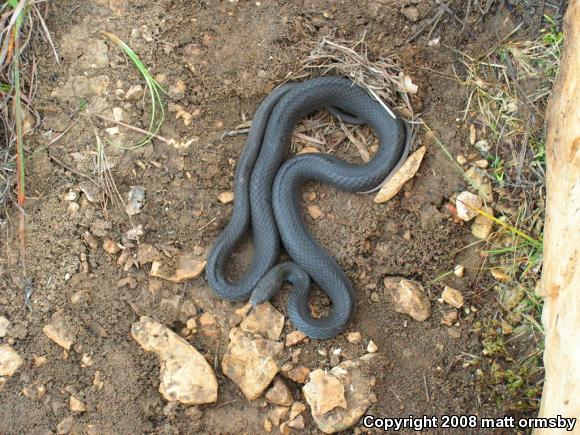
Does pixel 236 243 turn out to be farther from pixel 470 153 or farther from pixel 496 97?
pixel 496 97

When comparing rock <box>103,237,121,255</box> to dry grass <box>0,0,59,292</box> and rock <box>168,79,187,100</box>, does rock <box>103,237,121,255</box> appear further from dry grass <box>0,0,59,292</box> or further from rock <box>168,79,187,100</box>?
rock <box>168,79,187,100</box>

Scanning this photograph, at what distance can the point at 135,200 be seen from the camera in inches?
178

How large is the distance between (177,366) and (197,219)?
111 cm

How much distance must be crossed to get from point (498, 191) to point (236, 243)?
196cm

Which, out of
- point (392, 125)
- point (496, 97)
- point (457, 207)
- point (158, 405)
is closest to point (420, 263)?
point (457, 207)

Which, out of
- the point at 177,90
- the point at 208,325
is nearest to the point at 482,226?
the point at 208,325

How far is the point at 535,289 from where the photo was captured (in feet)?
Result: 13.3

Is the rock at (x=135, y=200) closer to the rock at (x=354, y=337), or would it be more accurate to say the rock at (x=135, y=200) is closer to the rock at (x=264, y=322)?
the rock at (x=264, y=322)

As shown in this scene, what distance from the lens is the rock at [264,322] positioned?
14.1 feet

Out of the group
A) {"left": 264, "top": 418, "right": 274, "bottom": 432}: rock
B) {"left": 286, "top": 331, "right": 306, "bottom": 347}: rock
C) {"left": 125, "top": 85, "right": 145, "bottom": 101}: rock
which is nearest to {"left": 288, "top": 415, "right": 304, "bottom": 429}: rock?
{"left": 264, "top": 418, "right": 274, "bottom": 432}: rock

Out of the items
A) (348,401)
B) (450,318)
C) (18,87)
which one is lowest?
(348,401)

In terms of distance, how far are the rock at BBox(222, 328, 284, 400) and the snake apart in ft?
0.92

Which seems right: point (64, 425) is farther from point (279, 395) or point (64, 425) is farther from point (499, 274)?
point (499, 274)

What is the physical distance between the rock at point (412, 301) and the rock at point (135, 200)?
79.2 inches
